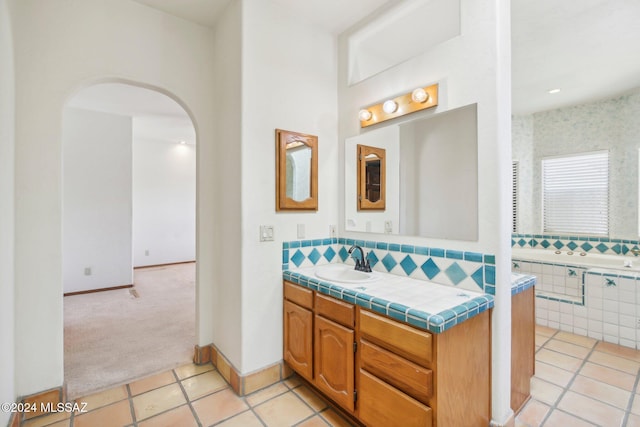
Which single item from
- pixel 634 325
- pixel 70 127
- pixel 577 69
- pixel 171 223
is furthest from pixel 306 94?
pixel 171 223

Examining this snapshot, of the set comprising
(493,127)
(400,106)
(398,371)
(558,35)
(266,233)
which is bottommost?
(398,371)

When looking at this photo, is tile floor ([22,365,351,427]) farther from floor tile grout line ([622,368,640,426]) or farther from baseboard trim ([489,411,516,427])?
floor tile grout line ([622,368,640,426])

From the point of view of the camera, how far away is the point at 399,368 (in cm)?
146

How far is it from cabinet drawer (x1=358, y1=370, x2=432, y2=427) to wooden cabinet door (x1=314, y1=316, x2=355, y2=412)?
0.10 metres

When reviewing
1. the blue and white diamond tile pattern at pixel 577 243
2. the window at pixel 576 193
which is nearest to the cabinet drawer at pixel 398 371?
the blue and white diamond tile pattern at pixel 577 243

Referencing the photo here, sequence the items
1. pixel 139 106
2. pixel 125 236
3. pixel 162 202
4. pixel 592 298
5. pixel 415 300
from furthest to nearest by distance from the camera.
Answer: pixel 162 202 < pixel 125 236 < pixel 139 106 < pixel 592 298 < pixel 415 300

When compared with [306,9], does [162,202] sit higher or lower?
lower

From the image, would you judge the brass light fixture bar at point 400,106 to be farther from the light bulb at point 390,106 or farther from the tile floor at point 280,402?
the tile floor at point 280,402

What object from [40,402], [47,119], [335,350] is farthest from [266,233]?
[40,402]

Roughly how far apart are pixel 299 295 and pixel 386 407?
91cm

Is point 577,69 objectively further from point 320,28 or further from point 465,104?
point 320,28

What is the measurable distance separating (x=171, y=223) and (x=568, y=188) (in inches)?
306

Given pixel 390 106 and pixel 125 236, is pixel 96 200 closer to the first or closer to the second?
pixel 125 236

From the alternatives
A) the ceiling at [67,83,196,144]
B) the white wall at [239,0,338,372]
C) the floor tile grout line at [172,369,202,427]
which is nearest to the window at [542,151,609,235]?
the white wall at [239,0,338,372]
